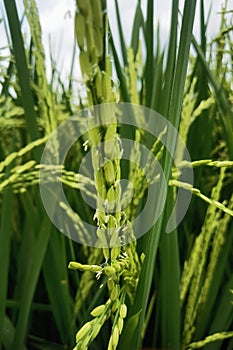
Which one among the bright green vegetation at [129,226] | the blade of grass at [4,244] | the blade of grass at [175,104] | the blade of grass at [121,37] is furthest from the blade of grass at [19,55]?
the blade of grass at [121,37]

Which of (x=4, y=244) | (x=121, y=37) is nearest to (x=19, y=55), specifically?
(x=4, y=244)

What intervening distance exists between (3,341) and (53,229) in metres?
0.14

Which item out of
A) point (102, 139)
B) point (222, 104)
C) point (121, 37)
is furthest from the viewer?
point (121, 37)

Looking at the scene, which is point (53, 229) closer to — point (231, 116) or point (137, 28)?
point (231, 116)

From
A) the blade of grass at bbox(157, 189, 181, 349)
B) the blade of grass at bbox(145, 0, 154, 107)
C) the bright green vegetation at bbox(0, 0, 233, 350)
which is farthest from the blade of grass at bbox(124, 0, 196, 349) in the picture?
the blade of grass at bbox(145, 0, 154, 107)

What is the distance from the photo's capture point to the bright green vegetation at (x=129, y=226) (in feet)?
0.96

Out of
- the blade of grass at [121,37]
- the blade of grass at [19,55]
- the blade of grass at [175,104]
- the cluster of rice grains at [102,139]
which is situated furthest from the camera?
the blade of grass at [121,37]

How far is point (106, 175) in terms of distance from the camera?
0.25 meters

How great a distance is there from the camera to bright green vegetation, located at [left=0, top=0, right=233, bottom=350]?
0.29 metres

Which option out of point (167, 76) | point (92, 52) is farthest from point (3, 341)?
point (92, 52)

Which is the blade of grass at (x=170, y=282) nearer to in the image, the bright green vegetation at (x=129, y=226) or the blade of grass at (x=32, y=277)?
the bright green vegetation at (x=129, y=226)

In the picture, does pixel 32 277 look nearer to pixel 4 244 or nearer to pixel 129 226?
pixel 4 244

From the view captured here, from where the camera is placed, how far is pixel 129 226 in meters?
0.33

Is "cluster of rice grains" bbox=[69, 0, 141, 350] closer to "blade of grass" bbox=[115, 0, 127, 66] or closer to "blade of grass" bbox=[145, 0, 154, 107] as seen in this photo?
"blade of grass" bbox=[145, 0, 154, 107]
